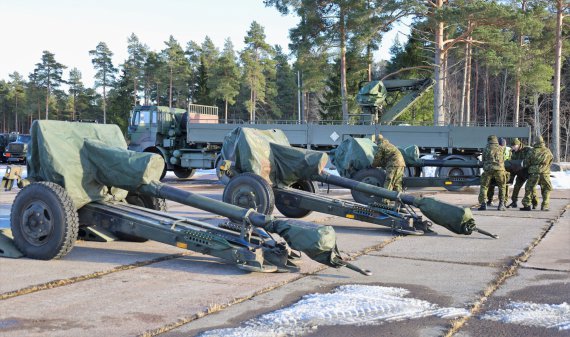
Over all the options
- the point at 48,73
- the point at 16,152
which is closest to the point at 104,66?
the point at 48,73

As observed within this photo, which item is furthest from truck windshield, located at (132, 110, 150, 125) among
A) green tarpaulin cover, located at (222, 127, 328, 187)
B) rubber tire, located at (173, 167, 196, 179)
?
green tarpaulin cover, located at (222, 127, 328, 187)

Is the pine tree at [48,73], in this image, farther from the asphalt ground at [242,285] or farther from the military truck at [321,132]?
the asphalt ground at [242,285]

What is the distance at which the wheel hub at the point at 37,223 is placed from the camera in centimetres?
609

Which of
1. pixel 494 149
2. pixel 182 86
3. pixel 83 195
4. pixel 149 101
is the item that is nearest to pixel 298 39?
pixel 494 149

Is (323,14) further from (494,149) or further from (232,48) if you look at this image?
(232,48)

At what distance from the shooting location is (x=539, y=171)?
1184 cm

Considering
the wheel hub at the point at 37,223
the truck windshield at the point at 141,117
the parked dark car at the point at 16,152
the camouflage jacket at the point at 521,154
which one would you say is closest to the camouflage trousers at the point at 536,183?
the camouflage jacket at the point at 521,154

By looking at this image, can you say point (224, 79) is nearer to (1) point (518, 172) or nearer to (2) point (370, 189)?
(1) point (518, 172)

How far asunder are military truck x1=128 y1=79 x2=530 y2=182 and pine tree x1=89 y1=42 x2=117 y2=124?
59383mm

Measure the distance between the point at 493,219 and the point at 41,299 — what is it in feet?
26.6

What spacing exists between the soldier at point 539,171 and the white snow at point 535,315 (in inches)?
297

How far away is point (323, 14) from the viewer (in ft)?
103

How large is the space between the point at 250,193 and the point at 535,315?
499 cm

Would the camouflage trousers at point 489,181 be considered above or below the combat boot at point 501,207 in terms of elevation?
above
